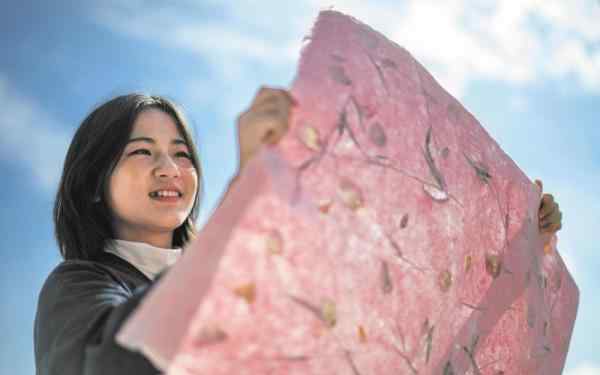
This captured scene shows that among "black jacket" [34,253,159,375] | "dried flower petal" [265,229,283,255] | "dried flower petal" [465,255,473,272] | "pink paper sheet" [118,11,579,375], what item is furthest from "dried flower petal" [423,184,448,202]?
"black jacket" [34,253,159,375]

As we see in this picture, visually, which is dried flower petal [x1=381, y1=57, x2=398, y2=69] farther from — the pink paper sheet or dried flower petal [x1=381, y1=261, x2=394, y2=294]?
dried flower petal [x1=381, y1=261, x2=394, y2=294]

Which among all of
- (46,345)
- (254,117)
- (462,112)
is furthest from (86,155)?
(462,112)

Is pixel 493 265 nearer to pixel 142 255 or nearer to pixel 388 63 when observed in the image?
pixel 388 63

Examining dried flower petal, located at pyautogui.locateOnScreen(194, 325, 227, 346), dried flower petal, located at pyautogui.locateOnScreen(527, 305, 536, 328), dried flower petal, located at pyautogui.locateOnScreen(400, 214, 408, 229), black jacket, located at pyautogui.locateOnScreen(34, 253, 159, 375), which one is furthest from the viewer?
dried flower petal, located at pyautogui.locateOnScreen(527, 305, 536, 328)

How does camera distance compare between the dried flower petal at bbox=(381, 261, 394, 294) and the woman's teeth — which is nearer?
the dried flower petal at bbox=(381, 261, 394, 294)

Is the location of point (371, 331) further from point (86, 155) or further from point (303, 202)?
point (86, 155)

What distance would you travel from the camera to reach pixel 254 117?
2.87 feet

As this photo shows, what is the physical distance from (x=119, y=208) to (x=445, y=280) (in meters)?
0.60

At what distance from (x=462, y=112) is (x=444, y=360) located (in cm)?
42

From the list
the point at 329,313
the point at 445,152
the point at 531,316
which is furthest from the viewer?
the point at 531,316

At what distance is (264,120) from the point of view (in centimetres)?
85

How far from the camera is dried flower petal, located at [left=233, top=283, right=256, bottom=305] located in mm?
782

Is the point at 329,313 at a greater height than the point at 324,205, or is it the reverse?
the point at 324,205

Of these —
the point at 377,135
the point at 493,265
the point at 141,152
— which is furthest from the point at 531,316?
the point at 141,152
